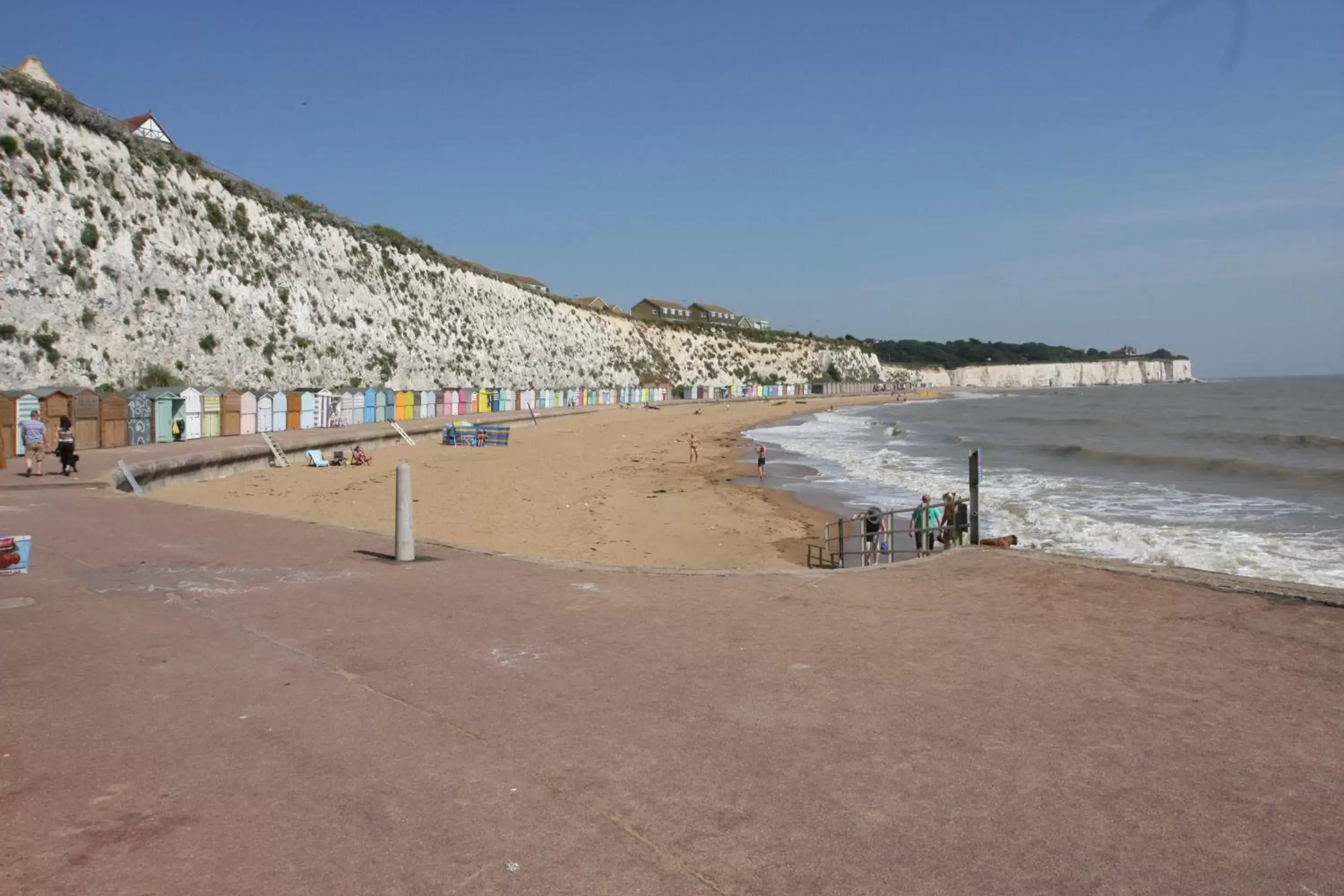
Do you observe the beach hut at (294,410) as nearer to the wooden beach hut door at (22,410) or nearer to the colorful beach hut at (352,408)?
the colorful beach hut at (352,408)

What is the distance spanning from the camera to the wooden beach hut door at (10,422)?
21.8 meters

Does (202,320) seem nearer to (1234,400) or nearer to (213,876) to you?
(213,876)

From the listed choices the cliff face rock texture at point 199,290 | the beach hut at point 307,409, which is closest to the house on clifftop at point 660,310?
the cliff face rock texture at point 199,290

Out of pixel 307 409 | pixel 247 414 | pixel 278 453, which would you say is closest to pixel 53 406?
pixel 278 453

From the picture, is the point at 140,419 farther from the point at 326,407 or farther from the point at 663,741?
the point at 663,741

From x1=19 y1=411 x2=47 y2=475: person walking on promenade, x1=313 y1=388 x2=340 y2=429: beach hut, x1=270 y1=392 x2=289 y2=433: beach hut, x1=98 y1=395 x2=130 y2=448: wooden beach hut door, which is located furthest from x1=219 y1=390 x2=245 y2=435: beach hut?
x1=19 y1=411 x2=47 y2=475: person walking on promenade

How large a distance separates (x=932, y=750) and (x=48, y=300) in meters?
34.6

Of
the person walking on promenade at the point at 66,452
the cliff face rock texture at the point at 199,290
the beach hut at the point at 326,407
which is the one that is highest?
the cliff face rock texture at the point at 199,290

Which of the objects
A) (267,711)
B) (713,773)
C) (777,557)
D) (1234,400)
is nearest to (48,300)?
(777,557)

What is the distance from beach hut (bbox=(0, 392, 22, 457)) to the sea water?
19352 mm

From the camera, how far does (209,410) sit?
100ft

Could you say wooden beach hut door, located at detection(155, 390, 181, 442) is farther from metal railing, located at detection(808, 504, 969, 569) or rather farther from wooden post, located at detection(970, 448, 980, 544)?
wooden post, located at detection(970, 448, 980, 544)

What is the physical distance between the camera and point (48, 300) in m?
31.0

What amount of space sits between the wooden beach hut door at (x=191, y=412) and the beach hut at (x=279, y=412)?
4.50 metres
